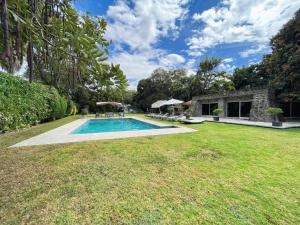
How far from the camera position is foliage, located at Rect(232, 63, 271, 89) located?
88.9 feet

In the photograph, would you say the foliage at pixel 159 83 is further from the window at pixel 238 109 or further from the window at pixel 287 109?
the window at pixel 287 109

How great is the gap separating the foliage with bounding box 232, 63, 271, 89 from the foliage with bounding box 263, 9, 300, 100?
11.6 m

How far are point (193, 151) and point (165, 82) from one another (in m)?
33.4

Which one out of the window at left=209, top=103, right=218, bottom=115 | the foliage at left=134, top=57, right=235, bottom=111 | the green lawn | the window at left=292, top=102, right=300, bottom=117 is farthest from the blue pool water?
the foliage at left=134, top=57, right=235, bottom=111

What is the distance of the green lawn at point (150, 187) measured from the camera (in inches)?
91.0

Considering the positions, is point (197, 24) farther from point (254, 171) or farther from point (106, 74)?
point (106, 74)

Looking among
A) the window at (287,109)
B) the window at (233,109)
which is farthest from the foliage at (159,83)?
the window at (287,109)

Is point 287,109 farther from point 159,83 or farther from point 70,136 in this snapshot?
point 159,83

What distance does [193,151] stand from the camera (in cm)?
539

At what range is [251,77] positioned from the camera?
2833 cm

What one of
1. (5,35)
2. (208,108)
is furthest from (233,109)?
(5,35)

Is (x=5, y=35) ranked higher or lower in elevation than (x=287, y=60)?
lower

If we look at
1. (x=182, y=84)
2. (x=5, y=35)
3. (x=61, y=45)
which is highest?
(x=182, y=84)

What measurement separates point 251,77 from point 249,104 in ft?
46.4
